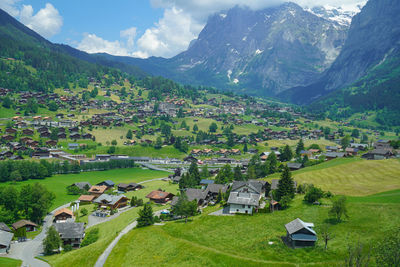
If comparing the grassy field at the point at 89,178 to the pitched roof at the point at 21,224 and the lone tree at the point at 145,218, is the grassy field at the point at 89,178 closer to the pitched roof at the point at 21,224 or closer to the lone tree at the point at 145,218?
the pitched roof at the point at 21,224

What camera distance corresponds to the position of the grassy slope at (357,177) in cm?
6137

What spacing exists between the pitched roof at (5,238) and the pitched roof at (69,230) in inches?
318

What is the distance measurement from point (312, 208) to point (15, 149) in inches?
5106

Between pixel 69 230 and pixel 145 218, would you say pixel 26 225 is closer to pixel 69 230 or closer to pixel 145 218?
pixel 69 230

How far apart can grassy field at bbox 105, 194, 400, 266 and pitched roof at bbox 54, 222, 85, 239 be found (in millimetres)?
13859

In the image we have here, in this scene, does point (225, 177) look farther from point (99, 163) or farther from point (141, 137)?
point (141, 137)

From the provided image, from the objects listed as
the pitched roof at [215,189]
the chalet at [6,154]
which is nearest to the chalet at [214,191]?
the pitched roof at [215,189]

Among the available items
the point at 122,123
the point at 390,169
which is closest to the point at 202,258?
the point at 390,169

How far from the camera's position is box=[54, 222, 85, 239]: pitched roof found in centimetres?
5997

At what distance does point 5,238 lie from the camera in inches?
2276

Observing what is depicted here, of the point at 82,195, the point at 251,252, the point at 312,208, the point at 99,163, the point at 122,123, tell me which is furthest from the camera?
the point at 122,123

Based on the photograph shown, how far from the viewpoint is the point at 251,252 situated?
39.7 metres

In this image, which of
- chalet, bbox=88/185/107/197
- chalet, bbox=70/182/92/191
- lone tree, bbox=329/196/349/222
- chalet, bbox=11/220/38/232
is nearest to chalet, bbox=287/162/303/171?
lone tree, bbox=329/196/349/222

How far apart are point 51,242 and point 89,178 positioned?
61.4 metres
